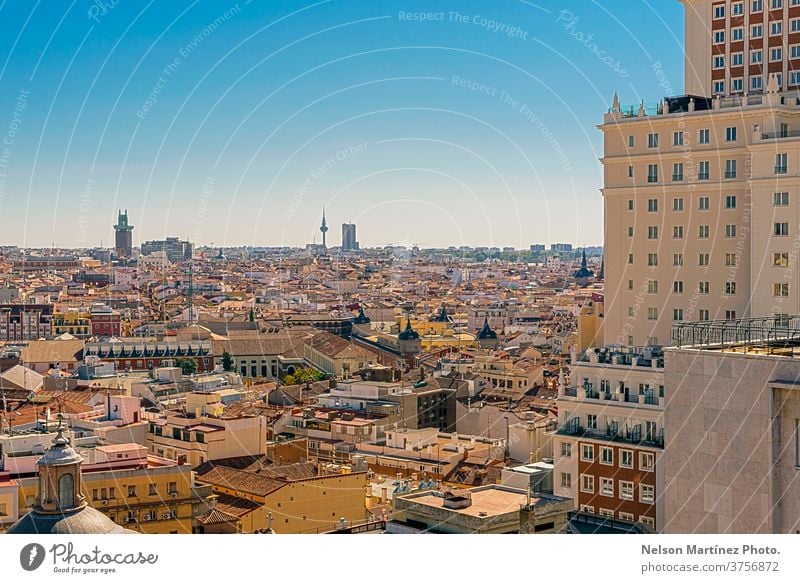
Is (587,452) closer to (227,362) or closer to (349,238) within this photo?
(227,362)

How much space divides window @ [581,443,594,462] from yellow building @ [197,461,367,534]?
7.28ft

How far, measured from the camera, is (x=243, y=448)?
11062mm

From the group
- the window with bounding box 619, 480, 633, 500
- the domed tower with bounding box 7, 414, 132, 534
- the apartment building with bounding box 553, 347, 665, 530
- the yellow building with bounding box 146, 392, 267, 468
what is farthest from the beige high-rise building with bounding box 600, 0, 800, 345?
the domed tower with bounding box 7, 414, 132, 534

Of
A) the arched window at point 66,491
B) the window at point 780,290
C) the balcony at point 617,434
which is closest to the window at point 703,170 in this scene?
the window at point 780,290

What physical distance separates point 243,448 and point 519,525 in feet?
16.7

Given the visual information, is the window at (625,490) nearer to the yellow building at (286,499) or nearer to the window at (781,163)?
the yellow building at (286,499)

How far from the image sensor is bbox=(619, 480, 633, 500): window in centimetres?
784

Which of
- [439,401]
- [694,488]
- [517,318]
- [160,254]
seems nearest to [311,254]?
[160,254]

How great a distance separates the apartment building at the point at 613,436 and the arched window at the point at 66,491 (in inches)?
145

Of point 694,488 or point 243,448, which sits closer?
point 694,488

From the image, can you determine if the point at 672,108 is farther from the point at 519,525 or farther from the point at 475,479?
the point at 519,525

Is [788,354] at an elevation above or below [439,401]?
above

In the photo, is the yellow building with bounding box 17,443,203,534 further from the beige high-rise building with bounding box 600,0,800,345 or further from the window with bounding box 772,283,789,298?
the window with bounding box 772,283,789,298

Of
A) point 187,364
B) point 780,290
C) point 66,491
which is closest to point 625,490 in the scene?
point 780,290
